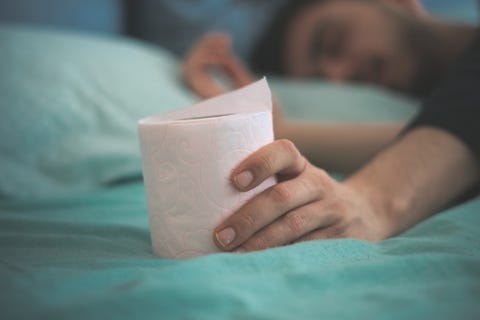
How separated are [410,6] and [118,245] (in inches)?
59.0

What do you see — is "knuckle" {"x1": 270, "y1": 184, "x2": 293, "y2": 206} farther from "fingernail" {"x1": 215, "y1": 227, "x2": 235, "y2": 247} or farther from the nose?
the nose

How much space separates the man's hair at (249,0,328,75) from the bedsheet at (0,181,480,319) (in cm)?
139

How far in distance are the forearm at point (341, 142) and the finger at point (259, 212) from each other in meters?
0.60

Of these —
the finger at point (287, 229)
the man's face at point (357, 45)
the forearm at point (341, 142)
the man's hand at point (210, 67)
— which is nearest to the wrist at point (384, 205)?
the finger at point (287, 229)

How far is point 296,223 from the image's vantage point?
1.83 ft

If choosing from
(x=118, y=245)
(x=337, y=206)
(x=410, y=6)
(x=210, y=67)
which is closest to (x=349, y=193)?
(x=337, y=206)

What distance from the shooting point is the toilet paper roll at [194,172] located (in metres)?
0.51

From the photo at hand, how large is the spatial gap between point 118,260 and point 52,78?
0.60 m

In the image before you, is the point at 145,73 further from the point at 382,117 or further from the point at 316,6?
the point at 316,6

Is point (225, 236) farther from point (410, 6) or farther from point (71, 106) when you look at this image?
point (410, 6)

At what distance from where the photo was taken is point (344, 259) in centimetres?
53

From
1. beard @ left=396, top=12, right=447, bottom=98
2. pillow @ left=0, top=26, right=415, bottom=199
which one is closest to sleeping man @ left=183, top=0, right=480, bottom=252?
pillow @ left=0, top=26, right=415, bottom=199

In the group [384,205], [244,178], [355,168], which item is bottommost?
[355,168]

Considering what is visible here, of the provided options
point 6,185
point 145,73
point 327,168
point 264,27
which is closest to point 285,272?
point 6,185
